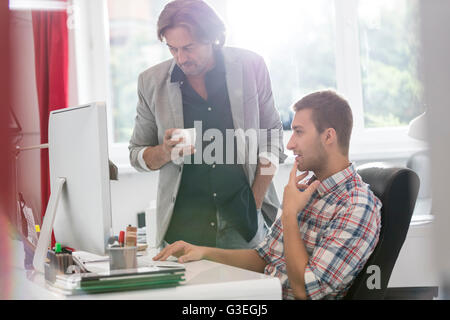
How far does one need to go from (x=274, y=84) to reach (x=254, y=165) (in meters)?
1.08

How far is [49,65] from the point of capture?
271cm

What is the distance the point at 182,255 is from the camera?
133cm

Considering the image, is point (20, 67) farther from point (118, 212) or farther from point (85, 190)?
point (85, 190)

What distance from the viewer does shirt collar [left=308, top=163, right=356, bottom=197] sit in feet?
4.17

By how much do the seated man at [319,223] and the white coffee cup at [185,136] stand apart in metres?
0.41

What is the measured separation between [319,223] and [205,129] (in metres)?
0.67

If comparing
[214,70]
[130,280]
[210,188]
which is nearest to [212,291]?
[130,280]

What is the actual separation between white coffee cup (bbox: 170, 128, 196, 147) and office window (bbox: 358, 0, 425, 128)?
4.52ft

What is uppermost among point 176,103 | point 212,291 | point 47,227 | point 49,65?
point 49,65

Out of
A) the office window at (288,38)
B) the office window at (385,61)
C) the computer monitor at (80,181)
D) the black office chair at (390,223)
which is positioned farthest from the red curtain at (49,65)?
the black office chair at (390,223)

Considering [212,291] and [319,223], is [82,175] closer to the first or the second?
[212,291]

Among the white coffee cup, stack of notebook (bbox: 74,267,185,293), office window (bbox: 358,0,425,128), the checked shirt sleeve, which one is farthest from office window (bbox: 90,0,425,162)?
stack of notebook (bbox: 74,267,185,293)
